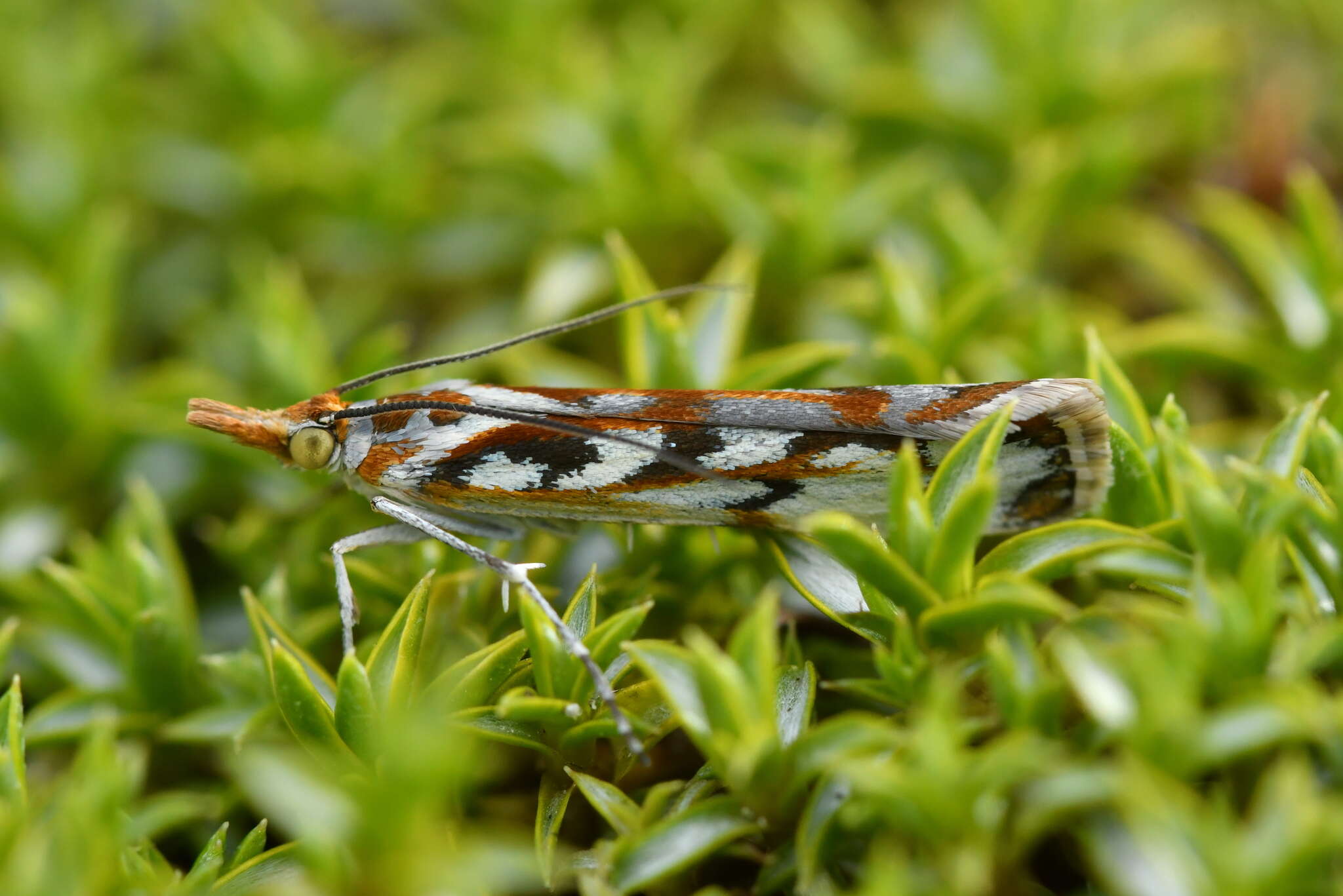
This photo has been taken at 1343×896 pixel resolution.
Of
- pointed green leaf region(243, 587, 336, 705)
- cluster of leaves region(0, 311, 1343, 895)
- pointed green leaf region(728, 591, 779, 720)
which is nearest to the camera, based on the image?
cluster of leaves region(0, 311, 1343, 895)

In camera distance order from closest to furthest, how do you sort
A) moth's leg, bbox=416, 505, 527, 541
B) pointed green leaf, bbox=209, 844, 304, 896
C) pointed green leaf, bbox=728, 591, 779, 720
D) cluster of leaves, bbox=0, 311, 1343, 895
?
cluster of leaves, bbox=0, 311, 1343, 895 → pointed green leaf, bbox=728, 591, 779, 720 → pointed green leaf, bbox=209, 844, 304, 896 → moth's leg, bbox=416, 505, 527, 541

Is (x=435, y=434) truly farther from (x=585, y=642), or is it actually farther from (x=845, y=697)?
(x=845, y=697)

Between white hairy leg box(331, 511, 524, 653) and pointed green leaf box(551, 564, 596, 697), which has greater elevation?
pointed green leaf box(551, 564, 596, 697)

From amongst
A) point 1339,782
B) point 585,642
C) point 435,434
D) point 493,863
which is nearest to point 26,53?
point 435,434

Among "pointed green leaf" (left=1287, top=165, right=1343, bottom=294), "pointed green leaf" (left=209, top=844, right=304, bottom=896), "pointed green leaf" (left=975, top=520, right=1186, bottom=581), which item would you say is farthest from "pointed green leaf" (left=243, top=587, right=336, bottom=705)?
"pointed green leaf" (left=1287, top=165, right=1343, bottom=294)

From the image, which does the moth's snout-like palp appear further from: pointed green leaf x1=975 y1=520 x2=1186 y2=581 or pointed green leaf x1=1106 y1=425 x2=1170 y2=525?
pointed green leaf x1=1106 y1=425 x2=1170 y2=525

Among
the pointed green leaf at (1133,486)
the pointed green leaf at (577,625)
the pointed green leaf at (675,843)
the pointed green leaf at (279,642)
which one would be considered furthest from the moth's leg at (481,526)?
the pointed green leaf at (1133,486)

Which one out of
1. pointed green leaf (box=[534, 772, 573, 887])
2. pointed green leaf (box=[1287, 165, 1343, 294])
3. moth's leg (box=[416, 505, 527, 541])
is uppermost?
pointed green leaf (box=[1287, 165, 1343, 294])

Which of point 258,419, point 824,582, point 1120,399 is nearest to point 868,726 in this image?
point 824,582
